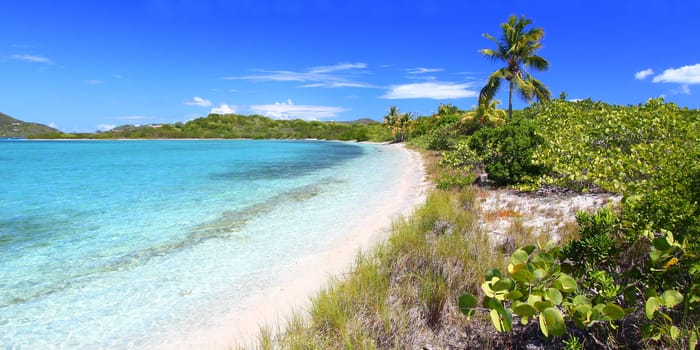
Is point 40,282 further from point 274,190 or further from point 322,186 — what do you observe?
point 322,186

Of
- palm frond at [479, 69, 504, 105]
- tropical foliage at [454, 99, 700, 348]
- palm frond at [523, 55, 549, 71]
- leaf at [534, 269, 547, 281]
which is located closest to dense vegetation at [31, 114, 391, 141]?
palm frond at [479, 69, 504, 105]

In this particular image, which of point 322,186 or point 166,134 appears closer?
point 322,186

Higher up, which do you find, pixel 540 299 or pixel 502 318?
pixel 540 299

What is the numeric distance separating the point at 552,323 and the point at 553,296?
262 mm

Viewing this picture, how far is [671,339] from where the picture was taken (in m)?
2.67

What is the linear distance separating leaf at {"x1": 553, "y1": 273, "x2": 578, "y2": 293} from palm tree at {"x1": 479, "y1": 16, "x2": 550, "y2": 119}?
2880cm

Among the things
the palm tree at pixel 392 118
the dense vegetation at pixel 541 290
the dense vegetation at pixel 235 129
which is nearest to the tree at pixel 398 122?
the palm tree at pixel 392 118

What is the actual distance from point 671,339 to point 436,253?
8.14 feet

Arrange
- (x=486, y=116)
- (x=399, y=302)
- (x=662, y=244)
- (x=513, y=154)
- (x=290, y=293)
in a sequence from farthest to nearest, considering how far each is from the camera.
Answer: (x=486, y=116) → (x=513, y=154) → (x=290, y=293) → (x=399, y=302) → (x=662, y=244)


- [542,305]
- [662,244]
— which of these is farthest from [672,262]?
[542,305]

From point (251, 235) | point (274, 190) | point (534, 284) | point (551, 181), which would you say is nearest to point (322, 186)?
point (274, 190)

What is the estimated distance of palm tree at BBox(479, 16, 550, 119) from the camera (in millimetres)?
28297

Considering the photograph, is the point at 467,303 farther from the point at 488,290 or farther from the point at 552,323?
the point at 552,323

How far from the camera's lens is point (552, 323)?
2.63 m
